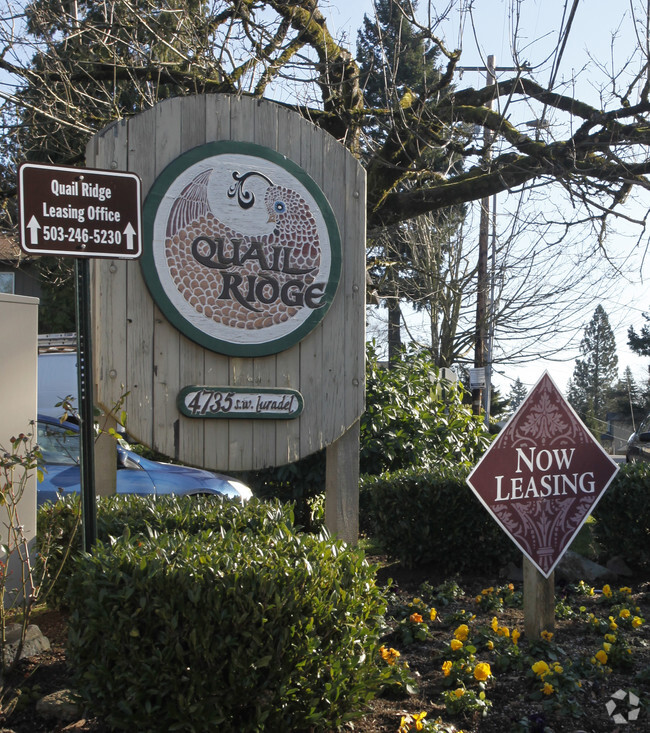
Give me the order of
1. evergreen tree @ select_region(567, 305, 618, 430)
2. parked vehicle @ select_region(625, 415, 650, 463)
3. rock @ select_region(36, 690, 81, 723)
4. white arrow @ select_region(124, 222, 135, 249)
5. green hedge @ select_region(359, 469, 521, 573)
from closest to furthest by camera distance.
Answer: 1. rock @ select_region(36, 690, 81, 723)
2. white arrow @ select_region(124, 222, 135, 249)
3. green hedge @ select_region(359, 469, 521, 573)
4. parked vehicle @ select_region(625, 415, 650, 463)
5. evergreen tree @ select_region(567, 305, 618, 430)

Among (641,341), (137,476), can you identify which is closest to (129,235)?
(137,476)

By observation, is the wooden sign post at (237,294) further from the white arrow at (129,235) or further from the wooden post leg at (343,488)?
the white arrow at (129,235)

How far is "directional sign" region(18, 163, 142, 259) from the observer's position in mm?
3189

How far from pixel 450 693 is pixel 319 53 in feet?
24.4

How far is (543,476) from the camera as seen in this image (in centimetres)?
427

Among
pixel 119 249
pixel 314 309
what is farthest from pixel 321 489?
pixel 119 249

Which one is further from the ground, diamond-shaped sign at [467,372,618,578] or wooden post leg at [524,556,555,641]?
diamond-shaped sign at [467,372,618,578]

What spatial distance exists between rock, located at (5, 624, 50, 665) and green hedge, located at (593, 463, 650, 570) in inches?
161

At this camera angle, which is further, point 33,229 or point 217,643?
point 33,229

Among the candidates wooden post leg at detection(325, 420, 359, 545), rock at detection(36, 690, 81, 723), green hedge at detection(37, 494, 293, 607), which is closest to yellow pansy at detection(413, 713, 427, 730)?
green hedge at detection(37, 494, 293, 607)

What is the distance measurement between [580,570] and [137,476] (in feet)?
14.0

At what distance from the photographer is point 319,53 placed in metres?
8.98

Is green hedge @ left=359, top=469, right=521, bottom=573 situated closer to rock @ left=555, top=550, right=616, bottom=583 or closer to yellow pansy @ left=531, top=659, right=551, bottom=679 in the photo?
rock @ left=555, top=550, right=616, bottom=583

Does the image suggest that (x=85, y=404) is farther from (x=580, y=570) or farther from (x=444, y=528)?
(x=580, y=570)
